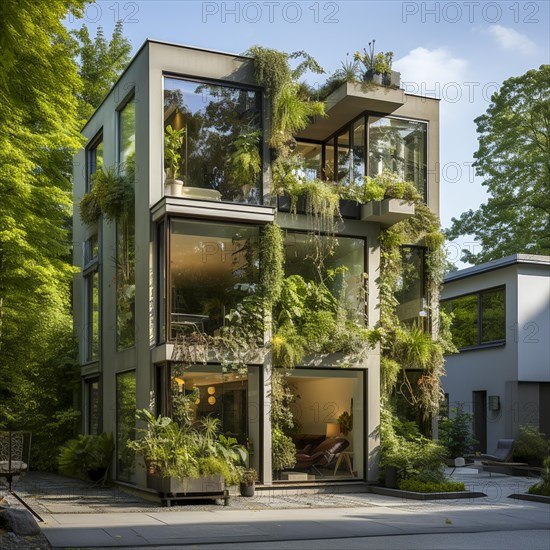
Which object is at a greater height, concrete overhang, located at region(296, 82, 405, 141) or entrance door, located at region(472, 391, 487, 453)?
concrete overhang, located at region(296, 82, 405, 141)

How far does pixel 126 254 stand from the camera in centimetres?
1945

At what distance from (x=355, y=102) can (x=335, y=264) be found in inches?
139

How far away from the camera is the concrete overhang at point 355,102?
19.0m

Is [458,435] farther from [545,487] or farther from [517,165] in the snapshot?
[517,165]

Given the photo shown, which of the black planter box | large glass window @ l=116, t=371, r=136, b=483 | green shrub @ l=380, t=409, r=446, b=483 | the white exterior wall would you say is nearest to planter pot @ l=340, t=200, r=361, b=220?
the black planter box

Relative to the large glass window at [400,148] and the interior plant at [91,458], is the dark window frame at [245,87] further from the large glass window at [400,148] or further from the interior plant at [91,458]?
the interior plant at [91,458]

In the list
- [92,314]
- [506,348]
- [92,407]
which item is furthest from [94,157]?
[506,348]

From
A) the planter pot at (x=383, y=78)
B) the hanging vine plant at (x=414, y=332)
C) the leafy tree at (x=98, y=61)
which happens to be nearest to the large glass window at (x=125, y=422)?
the hanging vine plant at (x=414, y=332)

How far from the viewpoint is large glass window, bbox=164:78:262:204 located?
17922 millimetres

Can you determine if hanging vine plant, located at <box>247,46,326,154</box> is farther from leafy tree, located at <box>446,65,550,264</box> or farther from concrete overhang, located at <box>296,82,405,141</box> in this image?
leafy tree, located at <box>446,65,550,264</box>

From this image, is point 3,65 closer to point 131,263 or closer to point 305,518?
point 305,518

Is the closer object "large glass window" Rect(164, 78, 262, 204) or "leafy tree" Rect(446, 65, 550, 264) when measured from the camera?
"large glass window" Rect(164, 78, 262, 204)

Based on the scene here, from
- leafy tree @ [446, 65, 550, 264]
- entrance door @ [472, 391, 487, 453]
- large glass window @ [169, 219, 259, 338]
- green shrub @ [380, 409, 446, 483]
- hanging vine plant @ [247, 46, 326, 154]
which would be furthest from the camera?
leafy tree @ [446, 65, 550, 264]

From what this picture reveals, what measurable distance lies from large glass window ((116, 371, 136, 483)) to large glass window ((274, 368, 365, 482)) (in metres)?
3.15
